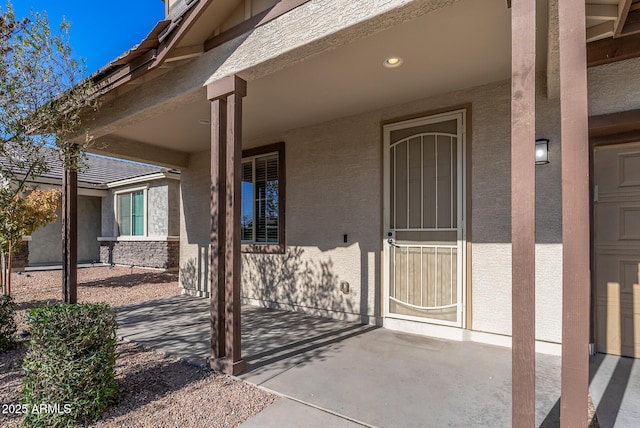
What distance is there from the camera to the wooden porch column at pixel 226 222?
3461mm

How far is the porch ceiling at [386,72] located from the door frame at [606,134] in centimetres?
87

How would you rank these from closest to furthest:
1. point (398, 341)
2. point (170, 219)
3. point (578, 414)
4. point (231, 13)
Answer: point (578, 414) < point (231, 13) < point (398, 341) < point (170, 219)

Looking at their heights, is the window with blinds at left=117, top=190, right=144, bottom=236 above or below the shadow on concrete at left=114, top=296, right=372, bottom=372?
above

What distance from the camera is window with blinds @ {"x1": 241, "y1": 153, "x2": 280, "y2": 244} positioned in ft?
21.2

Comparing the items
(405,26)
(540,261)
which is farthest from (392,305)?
(405,26)

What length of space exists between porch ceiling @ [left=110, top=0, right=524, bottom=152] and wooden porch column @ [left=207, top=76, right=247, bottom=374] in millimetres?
714

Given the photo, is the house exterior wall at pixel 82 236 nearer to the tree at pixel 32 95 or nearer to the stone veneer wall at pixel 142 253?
the stone veneer wall at pixel 142 253

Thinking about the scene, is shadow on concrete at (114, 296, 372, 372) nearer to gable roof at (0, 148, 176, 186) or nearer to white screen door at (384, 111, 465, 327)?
white screen door at (384, 111, 465, 327)

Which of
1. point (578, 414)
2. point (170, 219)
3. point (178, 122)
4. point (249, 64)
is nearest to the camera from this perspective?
point (578, 414)

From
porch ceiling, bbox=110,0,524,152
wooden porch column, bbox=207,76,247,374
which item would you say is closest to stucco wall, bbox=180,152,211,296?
porch ceiling, bbox=110,0,524,152

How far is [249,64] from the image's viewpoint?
339cm

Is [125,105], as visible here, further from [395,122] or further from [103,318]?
[395,122]

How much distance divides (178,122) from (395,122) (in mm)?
3509

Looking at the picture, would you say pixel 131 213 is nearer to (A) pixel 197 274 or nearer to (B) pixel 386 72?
(A) pixel 197 274
